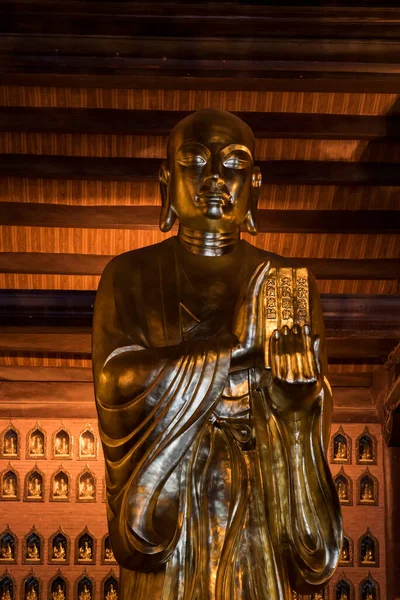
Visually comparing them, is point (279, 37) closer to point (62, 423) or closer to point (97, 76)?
point (97, 76)

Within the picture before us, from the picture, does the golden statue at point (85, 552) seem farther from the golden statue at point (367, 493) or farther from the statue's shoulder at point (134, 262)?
the statue's shoulder at point (134, 262)

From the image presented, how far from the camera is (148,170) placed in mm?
7852

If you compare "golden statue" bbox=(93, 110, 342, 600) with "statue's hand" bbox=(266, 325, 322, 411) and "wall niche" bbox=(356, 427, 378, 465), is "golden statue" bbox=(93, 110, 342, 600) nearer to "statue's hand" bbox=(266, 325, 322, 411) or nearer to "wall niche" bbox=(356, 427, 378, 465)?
"statue's hand" bbox=(266, 325, 322, 411)

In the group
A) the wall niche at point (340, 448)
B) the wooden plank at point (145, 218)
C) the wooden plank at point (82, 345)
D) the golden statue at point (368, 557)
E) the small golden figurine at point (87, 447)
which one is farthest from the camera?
the wall niche at point (340, 448)

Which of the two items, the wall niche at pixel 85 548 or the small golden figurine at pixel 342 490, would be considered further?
the small golden figurine at pixel 342 490

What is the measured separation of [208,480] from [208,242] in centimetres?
102

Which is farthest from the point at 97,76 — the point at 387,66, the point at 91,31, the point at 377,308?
the point at 377,308

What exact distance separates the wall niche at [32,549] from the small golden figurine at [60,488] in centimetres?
29

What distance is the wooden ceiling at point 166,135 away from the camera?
6824 mm

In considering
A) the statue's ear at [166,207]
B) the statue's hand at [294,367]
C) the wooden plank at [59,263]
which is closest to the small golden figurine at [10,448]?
the wooden plank at [59,263]

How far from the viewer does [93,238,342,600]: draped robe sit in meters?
4.57

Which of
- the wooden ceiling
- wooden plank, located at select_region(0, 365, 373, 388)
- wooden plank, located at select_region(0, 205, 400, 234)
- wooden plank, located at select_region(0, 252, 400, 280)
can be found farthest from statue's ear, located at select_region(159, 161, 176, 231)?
wooden plank, located at select_region(0, 365, 373, 388)

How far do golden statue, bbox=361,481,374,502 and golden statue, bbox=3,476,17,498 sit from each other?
7.28 feet

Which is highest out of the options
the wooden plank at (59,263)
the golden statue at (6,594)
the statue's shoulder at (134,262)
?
the wooden plank at (59,263)
